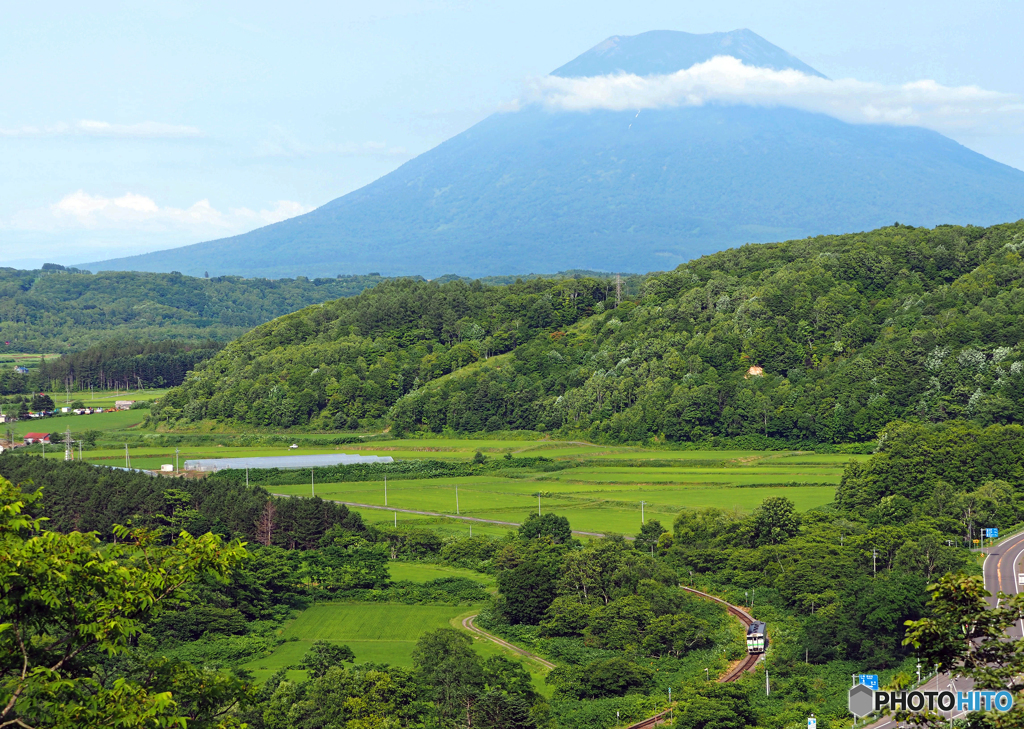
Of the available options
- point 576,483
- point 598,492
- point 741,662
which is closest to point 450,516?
point 598,492

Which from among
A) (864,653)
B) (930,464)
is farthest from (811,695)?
(930,464)

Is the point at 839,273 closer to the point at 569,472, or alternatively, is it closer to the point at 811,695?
the point at 569,472

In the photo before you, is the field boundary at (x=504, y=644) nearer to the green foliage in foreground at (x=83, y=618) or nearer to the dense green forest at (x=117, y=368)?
the green foliage in foreground at (x=83, y=618)

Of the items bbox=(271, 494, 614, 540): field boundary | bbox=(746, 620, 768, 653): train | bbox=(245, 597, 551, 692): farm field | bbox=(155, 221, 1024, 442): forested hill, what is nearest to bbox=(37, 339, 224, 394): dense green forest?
bbox=(155, 221, 1024, 442): forested hill

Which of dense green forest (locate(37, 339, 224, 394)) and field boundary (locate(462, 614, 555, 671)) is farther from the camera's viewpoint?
dense green forest (locate(37, 339, 224, 394))

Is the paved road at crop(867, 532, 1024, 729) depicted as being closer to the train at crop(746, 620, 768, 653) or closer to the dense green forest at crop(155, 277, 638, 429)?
the train at crop(746, 620, 768, 653)

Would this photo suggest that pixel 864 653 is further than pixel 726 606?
No
